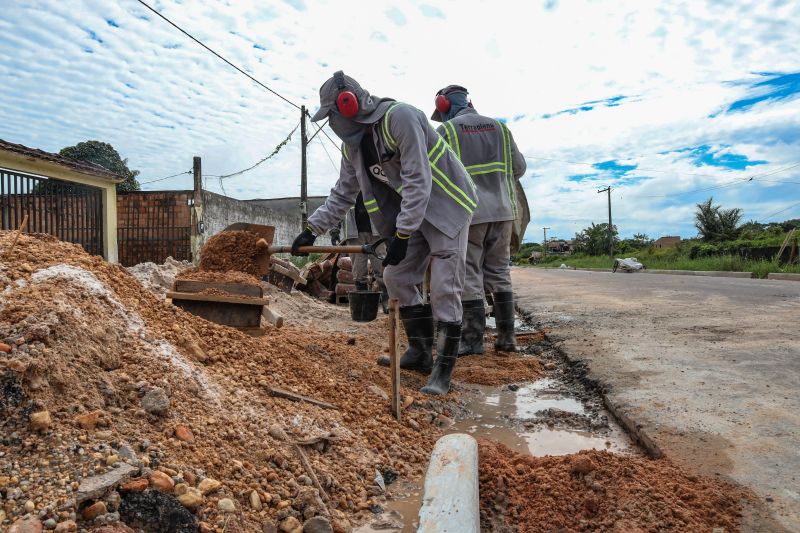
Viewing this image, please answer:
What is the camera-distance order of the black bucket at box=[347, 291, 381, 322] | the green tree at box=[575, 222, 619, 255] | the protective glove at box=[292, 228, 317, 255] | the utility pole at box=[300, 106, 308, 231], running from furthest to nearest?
the green tree at box=[575, 222, 619, 255] < the utility pole at box=[300, 106, 308, 231] < the black bucket at box=[347, 291, 381, 322] < the protective glove at box=[292, 228, 317, 255]

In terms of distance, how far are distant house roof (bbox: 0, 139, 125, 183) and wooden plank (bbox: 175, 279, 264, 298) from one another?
6.63m

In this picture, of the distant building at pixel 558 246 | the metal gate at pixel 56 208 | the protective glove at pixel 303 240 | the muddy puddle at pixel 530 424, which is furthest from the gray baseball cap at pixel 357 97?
the distant building at pixel 558 246

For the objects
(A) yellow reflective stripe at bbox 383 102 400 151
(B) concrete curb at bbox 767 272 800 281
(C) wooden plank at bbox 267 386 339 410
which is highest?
(A) yellow reflective stripe at bbox 383 102 400 151

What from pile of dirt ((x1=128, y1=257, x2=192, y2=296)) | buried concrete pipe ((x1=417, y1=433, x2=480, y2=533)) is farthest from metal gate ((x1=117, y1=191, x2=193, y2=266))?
buried concrete pipe ((x1=417, y1=433, x2=480, y2=533))

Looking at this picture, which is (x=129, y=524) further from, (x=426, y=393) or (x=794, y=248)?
(x=794, y=248)

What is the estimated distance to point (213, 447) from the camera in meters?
2.04

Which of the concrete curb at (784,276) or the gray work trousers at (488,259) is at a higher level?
the gray work trousers at (488,259)

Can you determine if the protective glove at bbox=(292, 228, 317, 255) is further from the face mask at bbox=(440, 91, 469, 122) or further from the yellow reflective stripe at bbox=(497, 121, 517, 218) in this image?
the face mask at bbox=(440, 91, 469, 122)

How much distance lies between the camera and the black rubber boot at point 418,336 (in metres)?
3.92

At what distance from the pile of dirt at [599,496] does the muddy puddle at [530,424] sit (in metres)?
0.31

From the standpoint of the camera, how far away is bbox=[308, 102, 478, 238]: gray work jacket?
327 cm

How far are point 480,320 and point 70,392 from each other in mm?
3233

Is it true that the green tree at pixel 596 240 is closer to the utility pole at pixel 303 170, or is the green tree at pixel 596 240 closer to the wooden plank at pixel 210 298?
the utility pole at pixel 303 170

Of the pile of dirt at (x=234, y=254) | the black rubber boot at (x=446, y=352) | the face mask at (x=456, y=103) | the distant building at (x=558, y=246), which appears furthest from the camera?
the distant building at (x=558, y=246)
